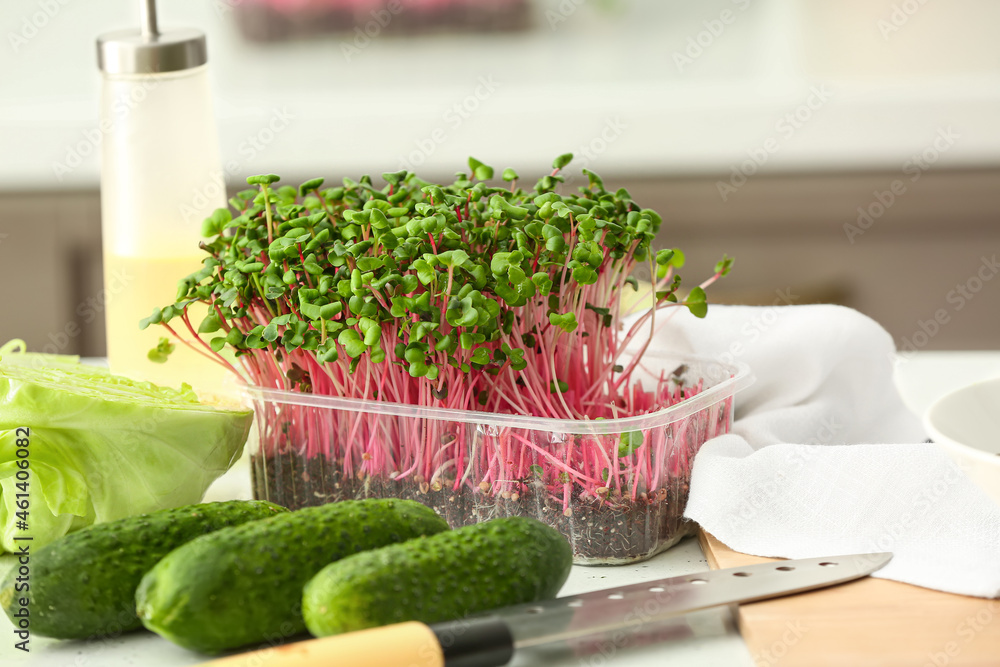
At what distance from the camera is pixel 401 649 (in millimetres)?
638

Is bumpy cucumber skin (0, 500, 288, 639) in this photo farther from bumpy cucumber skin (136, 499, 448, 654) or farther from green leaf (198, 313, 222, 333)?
green leaf (198, 313, 222, 333)

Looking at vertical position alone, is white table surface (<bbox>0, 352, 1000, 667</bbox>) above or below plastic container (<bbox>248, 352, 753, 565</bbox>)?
below

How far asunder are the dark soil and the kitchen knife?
11 centimetres

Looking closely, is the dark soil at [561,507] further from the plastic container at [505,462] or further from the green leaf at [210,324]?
the green leaf at [210,324]

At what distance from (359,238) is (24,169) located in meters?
2.32

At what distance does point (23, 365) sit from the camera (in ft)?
3.19

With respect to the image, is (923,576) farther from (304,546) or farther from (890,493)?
(304,546)
